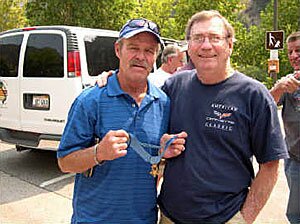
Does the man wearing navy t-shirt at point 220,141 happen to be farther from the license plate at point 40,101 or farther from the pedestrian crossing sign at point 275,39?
the pedestrian crossing sign at point 275,39

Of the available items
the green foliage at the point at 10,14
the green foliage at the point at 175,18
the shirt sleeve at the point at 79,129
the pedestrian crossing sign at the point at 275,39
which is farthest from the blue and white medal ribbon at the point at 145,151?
the green foliage at the point at 10,14

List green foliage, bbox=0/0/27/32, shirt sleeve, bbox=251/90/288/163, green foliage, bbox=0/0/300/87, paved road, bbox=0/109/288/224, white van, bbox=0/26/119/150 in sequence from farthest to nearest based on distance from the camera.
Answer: green foliage, bbox=0/0/27/32 < green foliage, bbox=0/0/300/87 < white van, bbox=0/26/119/150 < paved road, bbox=0/109/288/224 < shirt sleeve, bbox=251/90/288/163

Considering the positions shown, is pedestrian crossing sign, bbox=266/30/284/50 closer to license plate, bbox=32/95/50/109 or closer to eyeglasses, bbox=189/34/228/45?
license plate, bbox=32/95/50/109

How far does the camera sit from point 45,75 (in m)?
5.60

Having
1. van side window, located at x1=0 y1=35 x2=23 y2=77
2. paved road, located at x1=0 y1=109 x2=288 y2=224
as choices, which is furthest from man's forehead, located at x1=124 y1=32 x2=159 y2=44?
van side window, located at x1=0 y1=35 x2=23 y2=77

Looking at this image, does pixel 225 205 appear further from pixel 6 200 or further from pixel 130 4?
pixel 130 4

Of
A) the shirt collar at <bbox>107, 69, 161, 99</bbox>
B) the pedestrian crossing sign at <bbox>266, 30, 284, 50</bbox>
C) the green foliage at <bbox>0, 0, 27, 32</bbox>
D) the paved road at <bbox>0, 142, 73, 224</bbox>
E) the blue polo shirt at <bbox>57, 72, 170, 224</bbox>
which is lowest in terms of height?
the paved road at <bbox>0, 142, 73, 224</bbox>

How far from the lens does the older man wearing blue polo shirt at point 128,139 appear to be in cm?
190

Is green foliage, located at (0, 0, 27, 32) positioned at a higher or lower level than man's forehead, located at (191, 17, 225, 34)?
higher

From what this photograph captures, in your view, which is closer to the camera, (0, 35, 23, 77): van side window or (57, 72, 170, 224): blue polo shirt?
(57, 72, 170, 224): blue polo shirt

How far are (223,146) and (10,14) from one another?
23498 millimetres

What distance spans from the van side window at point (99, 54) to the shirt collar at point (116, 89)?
3.44m

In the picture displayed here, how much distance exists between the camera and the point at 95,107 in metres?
1.93

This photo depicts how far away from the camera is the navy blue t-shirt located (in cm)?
186
